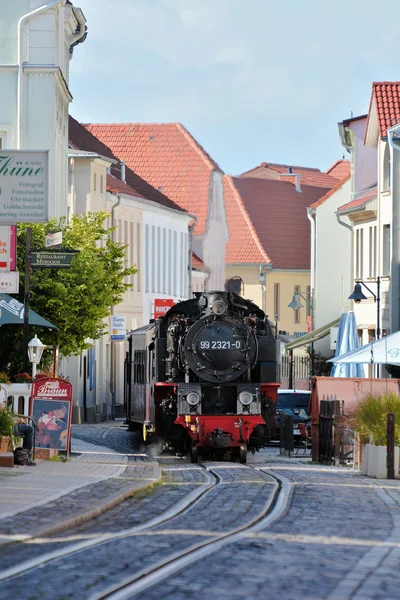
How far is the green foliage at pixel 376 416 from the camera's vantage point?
23.2m

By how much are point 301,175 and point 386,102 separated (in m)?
42.5

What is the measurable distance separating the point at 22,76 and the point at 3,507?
29944 millimetres

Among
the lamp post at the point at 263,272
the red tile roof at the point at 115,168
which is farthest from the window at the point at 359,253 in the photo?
the lamp post at the point at 263,272

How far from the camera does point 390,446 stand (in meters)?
22.6

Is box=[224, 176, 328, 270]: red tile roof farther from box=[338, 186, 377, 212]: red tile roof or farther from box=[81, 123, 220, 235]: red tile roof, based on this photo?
box=[338, 186, 377, 212]: red tile roof

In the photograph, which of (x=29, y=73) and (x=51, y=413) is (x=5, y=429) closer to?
(x=51, y=413)

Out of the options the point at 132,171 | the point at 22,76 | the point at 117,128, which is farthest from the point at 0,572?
the point at 117,128

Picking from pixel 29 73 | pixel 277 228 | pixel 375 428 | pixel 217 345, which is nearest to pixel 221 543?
pixel 375 428

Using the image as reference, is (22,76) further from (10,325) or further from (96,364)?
(96,364)

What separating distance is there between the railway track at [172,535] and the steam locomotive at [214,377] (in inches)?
324

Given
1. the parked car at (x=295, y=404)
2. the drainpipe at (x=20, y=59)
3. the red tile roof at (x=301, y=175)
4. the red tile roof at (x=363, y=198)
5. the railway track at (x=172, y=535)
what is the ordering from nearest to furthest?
the railway track at (x=172, y=535) < the parked car at (x=295, y=404) < the drainpipe at (x=20, y=59) < the red tile roof at (x=363, y=198) < the red tile roof at (x=301, y=175)

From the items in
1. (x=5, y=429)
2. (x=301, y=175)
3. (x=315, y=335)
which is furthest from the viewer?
(x=301, y=175)

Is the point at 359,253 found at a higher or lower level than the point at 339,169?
lower

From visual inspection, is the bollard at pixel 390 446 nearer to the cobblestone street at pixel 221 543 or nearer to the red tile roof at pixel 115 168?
the cobblestone street at pixel 221 543
